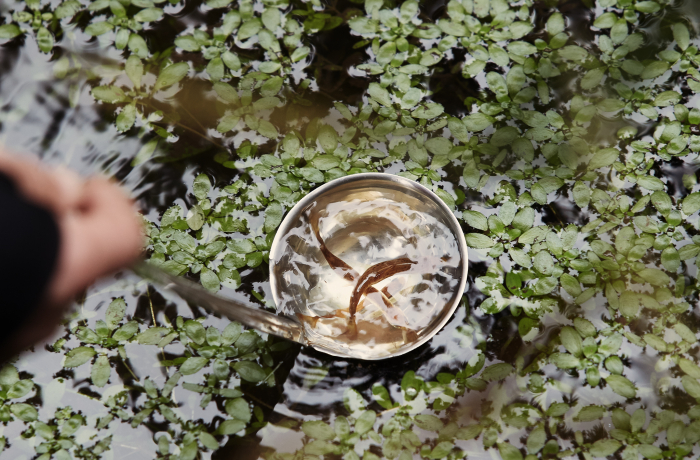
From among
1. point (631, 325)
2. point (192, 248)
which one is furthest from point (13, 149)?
point (631, 325)

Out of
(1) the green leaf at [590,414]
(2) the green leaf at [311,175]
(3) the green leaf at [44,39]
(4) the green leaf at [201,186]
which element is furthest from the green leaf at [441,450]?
(3) the green leaf at [44,39]

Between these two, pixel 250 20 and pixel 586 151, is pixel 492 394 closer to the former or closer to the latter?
pixel 586 151

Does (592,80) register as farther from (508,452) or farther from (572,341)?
(508,452)

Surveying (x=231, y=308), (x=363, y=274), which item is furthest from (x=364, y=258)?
(x=231, y=308)

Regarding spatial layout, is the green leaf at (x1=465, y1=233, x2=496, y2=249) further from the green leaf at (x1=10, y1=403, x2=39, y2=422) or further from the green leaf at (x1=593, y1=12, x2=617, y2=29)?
the green leaf at (x1=10, y1=403, x2=39, y2=422)

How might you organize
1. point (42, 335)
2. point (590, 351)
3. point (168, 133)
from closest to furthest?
point (42, 335)
point (590, 351)
point (168, 133)

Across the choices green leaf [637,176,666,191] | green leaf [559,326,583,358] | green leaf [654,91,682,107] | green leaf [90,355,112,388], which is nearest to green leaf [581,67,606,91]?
green leaf [654,91,682,107]

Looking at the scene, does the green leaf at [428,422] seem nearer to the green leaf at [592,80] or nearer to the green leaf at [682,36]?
A: the green leaf at [592,80]
